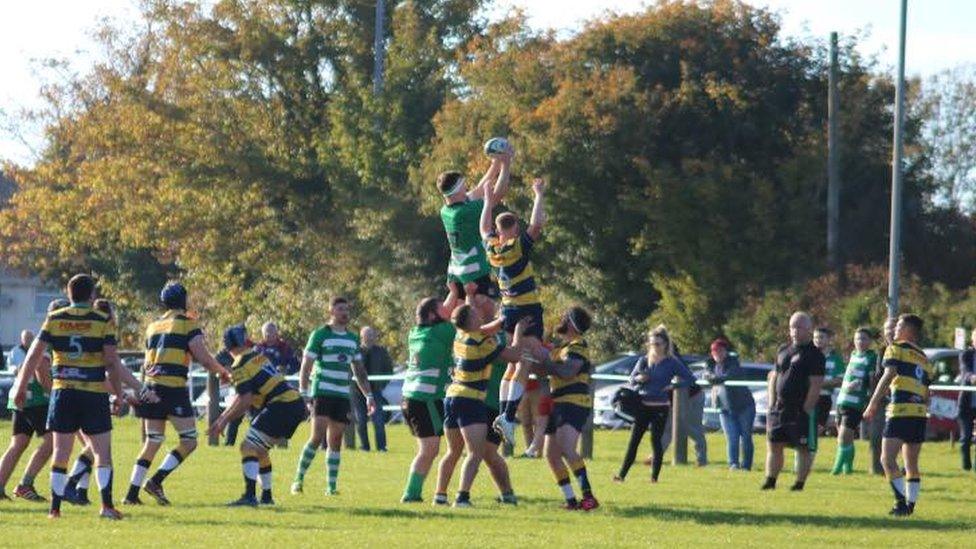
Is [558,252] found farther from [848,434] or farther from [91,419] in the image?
[91,419]

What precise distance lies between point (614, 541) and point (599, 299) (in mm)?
35684

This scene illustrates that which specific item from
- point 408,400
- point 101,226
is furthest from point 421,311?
point 101,226

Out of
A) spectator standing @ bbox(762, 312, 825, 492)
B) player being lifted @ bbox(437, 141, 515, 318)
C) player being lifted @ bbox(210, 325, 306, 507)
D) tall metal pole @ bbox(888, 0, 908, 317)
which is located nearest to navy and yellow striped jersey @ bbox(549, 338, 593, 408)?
player being lifted @ bbox(437, 141, 515, 318)

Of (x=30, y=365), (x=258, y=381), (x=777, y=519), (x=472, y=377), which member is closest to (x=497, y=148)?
(x=472, y=377)

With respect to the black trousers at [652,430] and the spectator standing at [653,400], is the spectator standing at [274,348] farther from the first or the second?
the black trousers at [652,430]

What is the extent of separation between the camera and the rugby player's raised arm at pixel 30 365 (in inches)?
659

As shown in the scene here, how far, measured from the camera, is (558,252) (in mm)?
51312

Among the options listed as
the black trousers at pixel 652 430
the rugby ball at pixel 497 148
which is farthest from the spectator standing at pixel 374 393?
the rugby ball at pixel 497 148

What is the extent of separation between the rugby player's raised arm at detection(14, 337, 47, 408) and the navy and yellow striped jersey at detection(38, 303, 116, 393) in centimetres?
6

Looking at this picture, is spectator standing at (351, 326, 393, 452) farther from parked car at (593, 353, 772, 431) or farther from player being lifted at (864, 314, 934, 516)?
player being lifted at (864, 314, 934, 516)

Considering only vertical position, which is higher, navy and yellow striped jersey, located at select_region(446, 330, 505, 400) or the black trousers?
navy and yellow striped jersey, located at select_region(446, 330, 505, 400)

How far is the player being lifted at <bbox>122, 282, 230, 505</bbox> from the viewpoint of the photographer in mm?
18250

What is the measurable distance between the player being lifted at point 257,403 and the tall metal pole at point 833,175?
31621 millimetres

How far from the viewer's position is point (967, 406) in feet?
92.3
